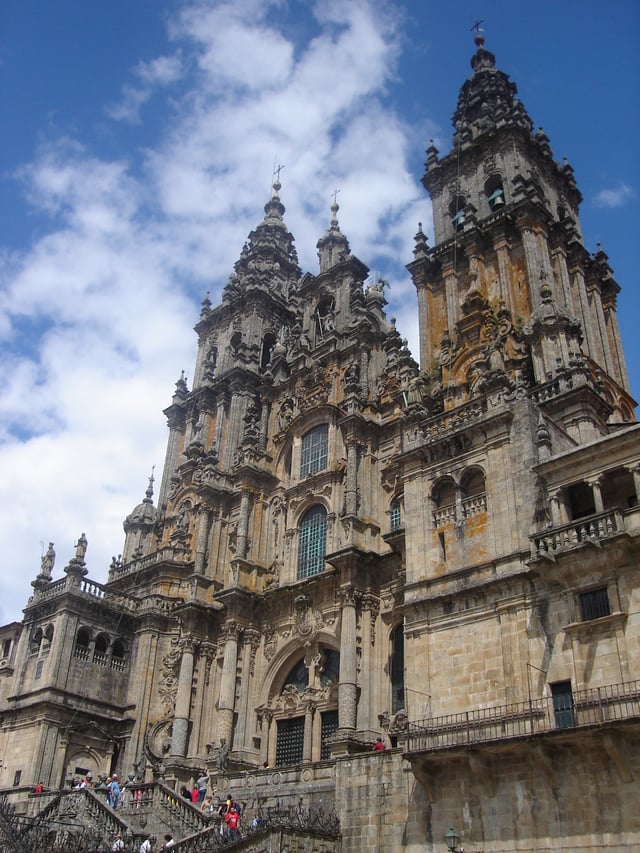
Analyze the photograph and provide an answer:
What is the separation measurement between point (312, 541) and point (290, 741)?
8567 millimetres

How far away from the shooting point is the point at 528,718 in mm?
20750

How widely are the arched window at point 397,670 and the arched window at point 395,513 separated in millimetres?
4542

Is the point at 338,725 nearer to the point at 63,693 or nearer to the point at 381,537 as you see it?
the point at 381,537

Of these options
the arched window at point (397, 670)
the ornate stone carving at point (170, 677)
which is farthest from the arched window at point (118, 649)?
the arched window at point (397, 670)

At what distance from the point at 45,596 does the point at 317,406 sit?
15.6 meters

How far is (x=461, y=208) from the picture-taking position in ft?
135

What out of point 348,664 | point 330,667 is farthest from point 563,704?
point 330,667

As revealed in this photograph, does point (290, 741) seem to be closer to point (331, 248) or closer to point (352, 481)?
point (352, 481)

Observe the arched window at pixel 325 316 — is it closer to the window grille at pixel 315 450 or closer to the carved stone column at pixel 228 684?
the window grille at pixel 315 450

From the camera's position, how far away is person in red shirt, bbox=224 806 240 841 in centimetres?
2259

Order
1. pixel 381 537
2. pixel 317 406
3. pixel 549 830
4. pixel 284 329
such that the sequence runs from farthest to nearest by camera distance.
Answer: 1. pixel 284 329
2. pixel 317 406
3. pixel 381 537
4. pixel 549 830

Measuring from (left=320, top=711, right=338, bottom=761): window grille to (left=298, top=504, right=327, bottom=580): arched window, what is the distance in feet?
20.0

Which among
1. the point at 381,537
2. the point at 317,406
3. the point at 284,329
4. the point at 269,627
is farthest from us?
the point at 284,329

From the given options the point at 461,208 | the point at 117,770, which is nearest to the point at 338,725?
the point at 117,770
